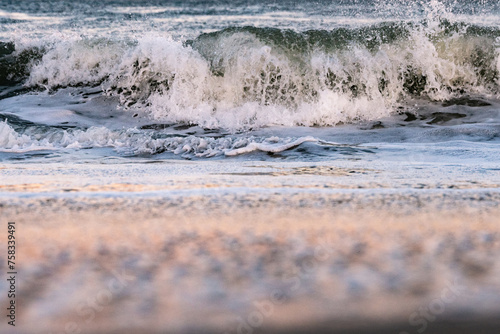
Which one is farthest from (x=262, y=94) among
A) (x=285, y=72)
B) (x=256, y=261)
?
(x=256, y=261)

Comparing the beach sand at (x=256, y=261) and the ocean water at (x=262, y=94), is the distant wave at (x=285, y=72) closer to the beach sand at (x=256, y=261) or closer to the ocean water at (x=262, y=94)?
the ocean water at (x=262, y=94)

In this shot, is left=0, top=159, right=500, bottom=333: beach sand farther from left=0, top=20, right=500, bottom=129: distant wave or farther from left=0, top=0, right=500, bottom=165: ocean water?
left=0, top=20, right=500, bottom=129: distant wave

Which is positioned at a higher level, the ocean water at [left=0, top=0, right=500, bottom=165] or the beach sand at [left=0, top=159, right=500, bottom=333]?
the beach sand at [left=0, top=159, right=500, bottom=333]

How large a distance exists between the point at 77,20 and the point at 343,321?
17578 millimetres

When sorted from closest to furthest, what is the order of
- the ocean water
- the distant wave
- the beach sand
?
the beach sand → the ocean water → the distant wave

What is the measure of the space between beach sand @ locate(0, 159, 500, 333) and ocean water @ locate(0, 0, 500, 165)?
8.05 feet

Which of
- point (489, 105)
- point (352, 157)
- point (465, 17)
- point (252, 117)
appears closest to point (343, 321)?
point (352, 157)

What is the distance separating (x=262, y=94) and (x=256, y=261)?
6.49m

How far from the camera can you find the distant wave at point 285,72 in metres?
7.07

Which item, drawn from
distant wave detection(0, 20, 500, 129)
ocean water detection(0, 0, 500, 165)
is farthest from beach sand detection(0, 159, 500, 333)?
distant wave detection(0, 20, 500, 129)

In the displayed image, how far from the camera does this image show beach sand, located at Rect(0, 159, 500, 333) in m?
0.81

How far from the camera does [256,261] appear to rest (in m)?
1.07

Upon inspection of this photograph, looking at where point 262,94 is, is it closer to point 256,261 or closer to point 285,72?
point 285,72

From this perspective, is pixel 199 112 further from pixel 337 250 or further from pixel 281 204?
pixel 337 250
